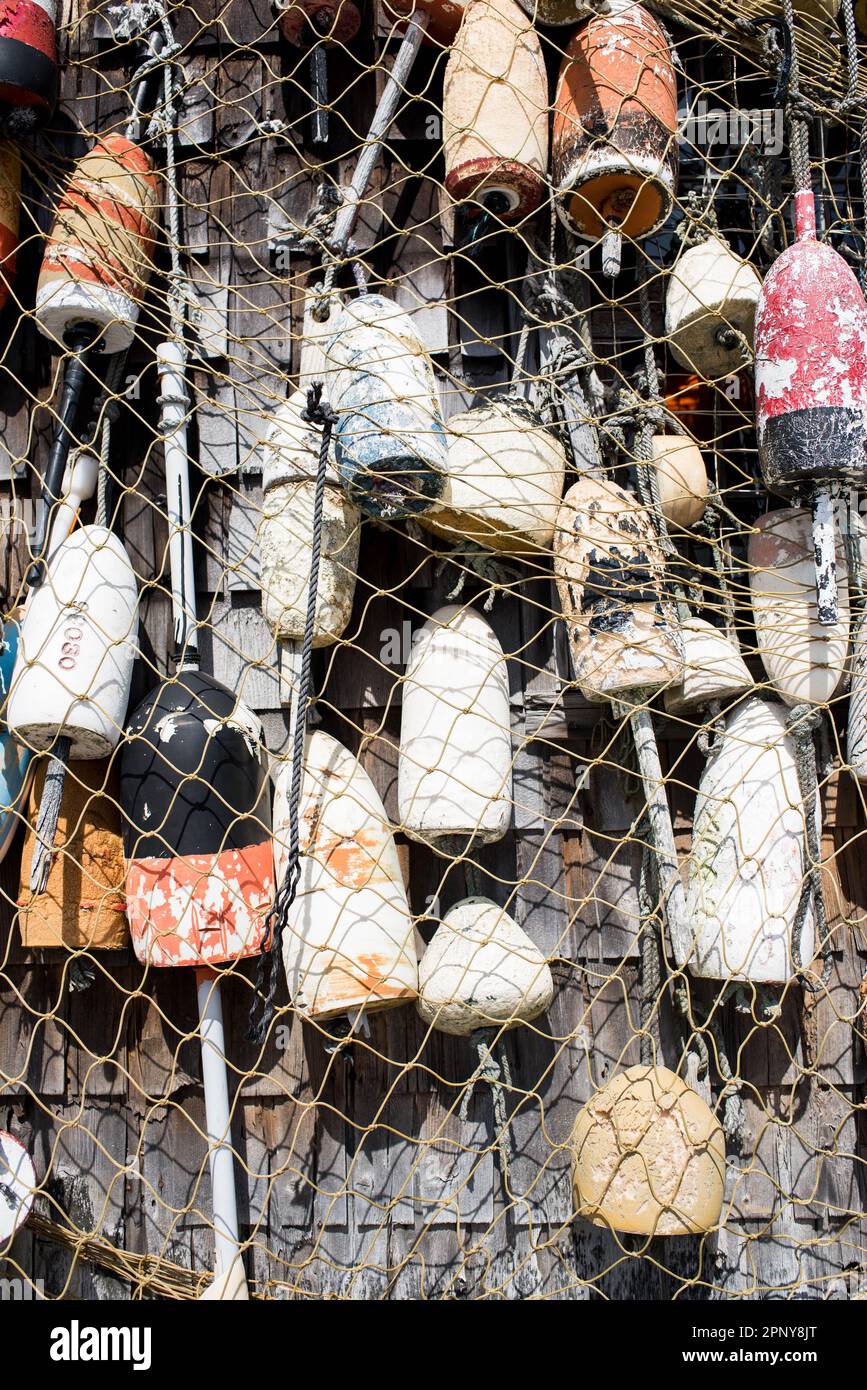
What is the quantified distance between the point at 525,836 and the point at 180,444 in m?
0.96

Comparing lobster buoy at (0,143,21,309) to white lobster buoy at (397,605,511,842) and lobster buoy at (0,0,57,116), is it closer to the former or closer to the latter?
lobster buoy at (0,0,57,116)

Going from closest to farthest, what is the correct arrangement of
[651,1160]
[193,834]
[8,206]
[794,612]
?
[651,1160] < [193,834] < [794,612] < [8,206]

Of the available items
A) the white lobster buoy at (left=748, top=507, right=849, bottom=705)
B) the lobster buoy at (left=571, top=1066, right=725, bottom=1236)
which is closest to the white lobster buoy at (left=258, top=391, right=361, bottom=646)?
the white lobster buoy at (left=748, top=507, right=849, bottom=705)

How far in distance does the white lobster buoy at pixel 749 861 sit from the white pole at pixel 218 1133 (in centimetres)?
79

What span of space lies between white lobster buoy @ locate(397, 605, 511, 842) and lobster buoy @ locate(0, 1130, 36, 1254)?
84cm

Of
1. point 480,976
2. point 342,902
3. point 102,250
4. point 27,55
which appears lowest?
point 480,976

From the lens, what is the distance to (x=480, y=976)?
174cm

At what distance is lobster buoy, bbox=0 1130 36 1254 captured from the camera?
1.77 meters

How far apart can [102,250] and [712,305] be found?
43.0 inches

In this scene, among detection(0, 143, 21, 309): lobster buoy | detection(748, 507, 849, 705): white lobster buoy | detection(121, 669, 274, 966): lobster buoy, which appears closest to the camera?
detection(121, 669, 274, 966): lobster buoy

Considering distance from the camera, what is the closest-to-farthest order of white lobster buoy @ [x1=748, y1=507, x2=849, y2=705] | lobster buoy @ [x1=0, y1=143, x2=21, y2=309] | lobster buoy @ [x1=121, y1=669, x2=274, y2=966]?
1. lobster buoy @ [x1=121, y1=669, x2=274, y2=966]
2. white lobster buoy @ [x1=748, y1=507, x2=849, y2=705]
3. lobster buoy @ [x1=0, y1=143, x2=21, y2=309]

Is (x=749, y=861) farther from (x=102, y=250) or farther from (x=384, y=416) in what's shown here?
(x=102, y=250)

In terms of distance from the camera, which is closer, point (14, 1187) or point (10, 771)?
point (14, 1187)

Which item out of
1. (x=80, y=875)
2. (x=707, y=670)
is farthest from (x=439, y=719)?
(x=80, y=875)
